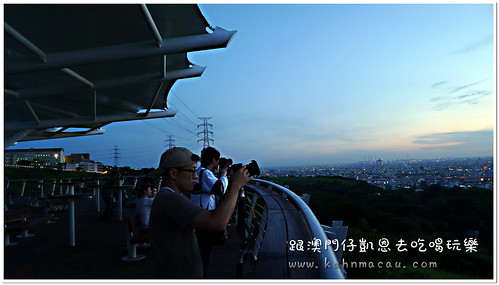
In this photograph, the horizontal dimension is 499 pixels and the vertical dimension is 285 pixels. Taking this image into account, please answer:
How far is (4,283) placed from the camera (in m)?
2.42

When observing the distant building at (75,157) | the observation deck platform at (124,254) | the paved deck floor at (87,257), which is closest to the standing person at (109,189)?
the observation deck platform at (124,254)

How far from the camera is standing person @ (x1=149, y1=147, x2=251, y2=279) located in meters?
1.50

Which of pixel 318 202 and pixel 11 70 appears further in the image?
pixel 318 202

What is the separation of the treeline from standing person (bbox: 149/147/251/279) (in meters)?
1.08

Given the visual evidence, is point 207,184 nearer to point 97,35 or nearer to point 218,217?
point 218,217

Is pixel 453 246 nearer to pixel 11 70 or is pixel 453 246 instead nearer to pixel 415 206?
pixel 415 206

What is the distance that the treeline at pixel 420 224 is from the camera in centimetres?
302

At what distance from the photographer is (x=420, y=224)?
13.7 meters

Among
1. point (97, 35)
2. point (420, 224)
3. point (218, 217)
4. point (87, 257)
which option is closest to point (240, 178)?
point (218, 217)

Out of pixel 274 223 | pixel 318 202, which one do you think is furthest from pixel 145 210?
pixel 318 202

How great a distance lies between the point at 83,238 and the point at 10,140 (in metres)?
14.6

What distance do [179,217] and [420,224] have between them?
47.2 feet

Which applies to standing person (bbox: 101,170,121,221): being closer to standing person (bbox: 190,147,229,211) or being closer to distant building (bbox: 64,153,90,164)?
standing person (bbox: 190,147,229,211)

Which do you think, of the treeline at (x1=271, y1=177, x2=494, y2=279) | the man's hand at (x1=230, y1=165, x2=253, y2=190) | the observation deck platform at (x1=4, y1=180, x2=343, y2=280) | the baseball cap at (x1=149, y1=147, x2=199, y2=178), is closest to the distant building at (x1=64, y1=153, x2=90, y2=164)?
the treeline at (x1=271, y1=177, x2=494, y2=279)
